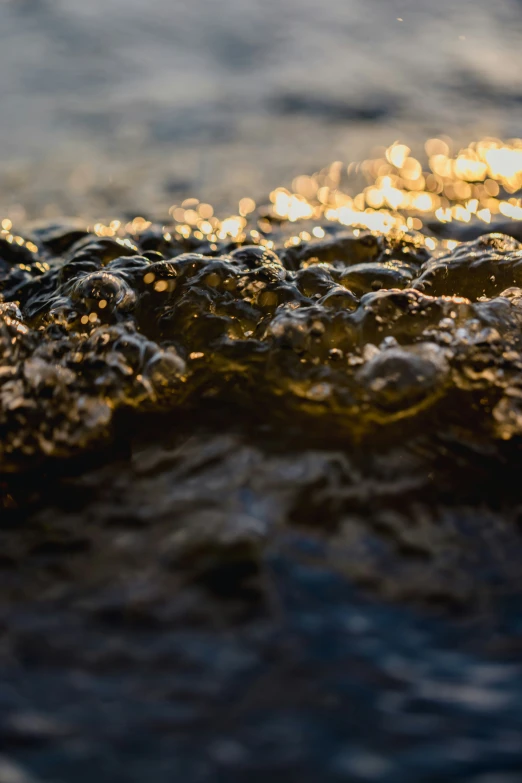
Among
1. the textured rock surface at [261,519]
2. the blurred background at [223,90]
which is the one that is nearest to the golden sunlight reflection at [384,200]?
the blurred background at [223,90]

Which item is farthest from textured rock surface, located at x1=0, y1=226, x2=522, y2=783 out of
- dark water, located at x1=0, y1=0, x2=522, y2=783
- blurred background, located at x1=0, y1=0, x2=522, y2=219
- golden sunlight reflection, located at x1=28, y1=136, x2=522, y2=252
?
blurred background, located at x1=0, y1=0, x2=522, y2=219

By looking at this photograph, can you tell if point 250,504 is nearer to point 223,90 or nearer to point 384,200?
point 384,200

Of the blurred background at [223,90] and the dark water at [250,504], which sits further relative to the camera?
the blurred background at [223,90]

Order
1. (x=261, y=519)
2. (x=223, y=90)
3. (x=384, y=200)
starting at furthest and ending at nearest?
(x=223, y=90), (x=384, y=200), (x=261, y=519)

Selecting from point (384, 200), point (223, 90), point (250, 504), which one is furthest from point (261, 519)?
point (223, 90)

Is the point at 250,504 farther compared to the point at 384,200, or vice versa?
the point at 384,200

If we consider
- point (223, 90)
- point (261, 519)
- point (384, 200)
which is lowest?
point (261, 519)

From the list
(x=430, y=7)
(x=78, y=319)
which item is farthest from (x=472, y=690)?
(x=430, y=7)

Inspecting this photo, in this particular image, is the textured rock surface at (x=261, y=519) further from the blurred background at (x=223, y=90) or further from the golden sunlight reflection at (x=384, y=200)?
the blurred background at (x=223, y=90)

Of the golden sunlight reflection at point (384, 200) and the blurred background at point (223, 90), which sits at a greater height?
the blurred background at point (223, 90)
